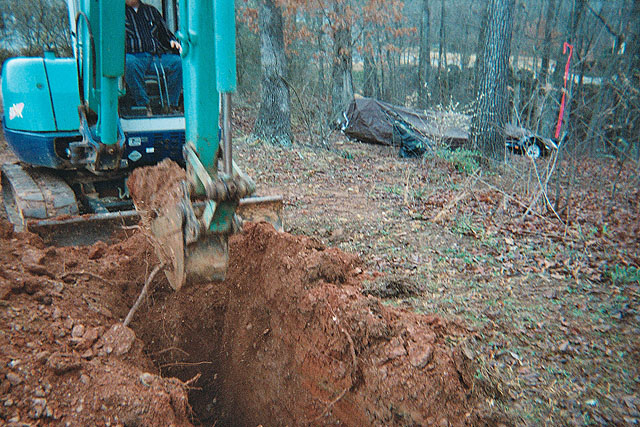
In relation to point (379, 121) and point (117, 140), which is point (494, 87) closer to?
point (379, 121)

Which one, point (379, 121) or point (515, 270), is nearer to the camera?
point (515, 270)

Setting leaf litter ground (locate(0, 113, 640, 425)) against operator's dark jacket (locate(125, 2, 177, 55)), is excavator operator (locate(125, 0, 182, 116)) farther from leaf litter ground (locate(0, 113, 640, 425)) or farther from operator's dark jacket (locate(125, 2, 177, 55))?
leaf litter ground (locate(0, 113, 640, 425))

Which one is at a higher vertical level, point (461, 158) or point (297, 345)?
point (461, 158)

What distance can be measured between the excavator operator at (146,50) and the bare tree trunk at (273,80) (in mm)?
5917

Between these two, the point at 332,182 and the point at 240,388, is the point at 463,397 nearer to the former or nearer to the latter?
the point at 240,388

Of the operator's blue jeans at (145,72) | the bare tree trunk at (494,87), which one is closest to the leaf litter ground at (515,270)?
→ the bare tree trunk at (494,87)

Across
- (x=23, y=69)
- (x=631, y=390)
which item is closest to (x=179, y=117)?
(x=23, y=69)

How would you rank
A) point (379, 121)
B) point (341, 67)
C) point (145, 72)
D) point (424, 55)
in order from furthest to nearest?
point (424, 55) < point (341, 67) < point (379, 121) < point (145, 72)

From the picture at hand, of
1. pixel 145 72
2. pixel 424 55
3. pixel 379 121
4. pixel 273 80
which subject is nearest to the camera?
pixel 145 72

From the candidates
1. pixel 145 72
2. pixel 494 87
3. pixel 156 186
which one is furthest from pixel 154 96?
pixel 494 87

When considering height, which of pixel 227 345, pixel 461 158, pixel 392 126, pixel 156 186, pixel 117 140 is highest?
pixel 117 140

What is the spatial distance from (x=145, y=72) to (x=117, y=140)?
84 cm

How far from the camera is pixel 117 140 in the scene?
431 centimetres

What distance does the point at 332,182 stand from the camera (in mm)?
8148
